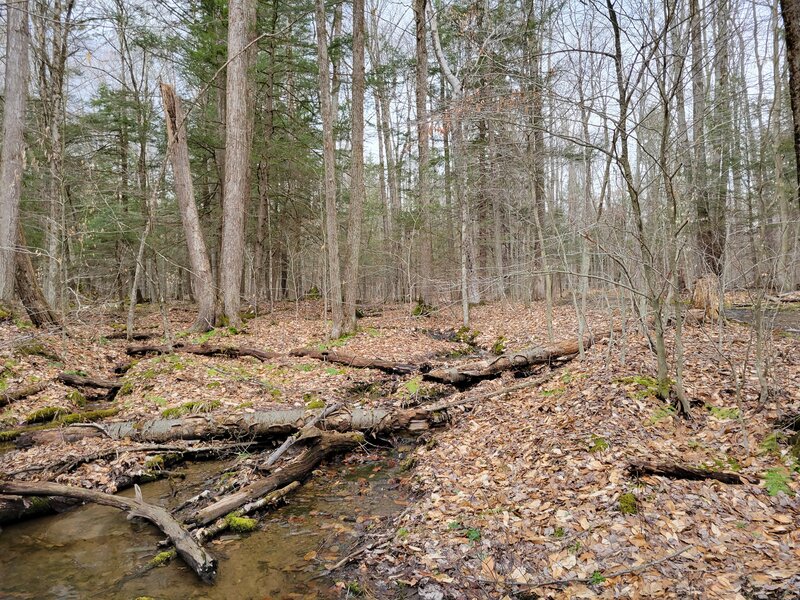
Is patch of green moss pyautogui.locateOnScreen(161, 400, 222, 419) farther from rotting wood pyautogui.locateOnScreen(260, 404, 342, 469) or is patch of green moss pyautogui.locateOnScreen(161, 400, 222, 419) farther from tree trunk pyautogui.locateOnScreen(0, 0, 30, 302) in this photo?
tree trunk pyautogui.locateOnScreen(0, 0, 30, 302)

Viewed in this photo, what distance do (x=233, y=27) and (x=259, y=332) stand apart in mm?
8395

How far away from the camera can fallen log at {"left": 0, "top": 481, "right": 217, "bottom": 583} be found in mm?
3568

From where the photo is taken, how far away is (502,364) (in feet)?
27.3

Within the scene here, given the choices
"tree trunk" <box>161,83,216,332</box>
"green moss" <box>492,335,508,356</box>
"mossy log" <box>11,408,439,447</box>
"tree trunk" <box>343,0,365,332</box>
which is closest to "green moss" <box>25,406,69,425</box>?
"mossy log" <box>11,408,439,447</box>

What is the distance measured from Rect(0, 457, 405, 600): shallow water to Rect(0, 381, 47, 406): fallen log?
355 cm

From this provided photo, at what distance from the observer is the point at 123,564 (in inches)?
147

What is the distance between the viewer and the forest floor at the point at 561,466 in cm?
302

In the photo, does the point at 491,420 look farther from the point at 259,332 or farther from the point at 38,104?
the point at 38,104

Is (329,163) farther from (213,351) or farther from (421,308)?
(421,308)

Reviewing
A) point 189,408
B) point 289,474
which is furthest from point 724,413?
point 189,408

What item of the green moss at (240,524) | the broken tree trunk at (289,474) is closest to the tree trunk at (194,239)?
the broken tree trunk at (289,474)

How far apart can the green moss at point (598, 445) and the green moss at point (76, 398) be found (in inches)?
311

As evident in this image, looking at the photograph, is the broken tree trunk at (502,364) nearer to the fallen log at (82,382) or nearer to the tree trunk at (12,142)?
the fallen log at (82,382)

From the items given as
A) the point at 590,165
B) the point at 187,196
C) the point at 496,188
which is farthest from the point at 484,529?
the point at 187,196
